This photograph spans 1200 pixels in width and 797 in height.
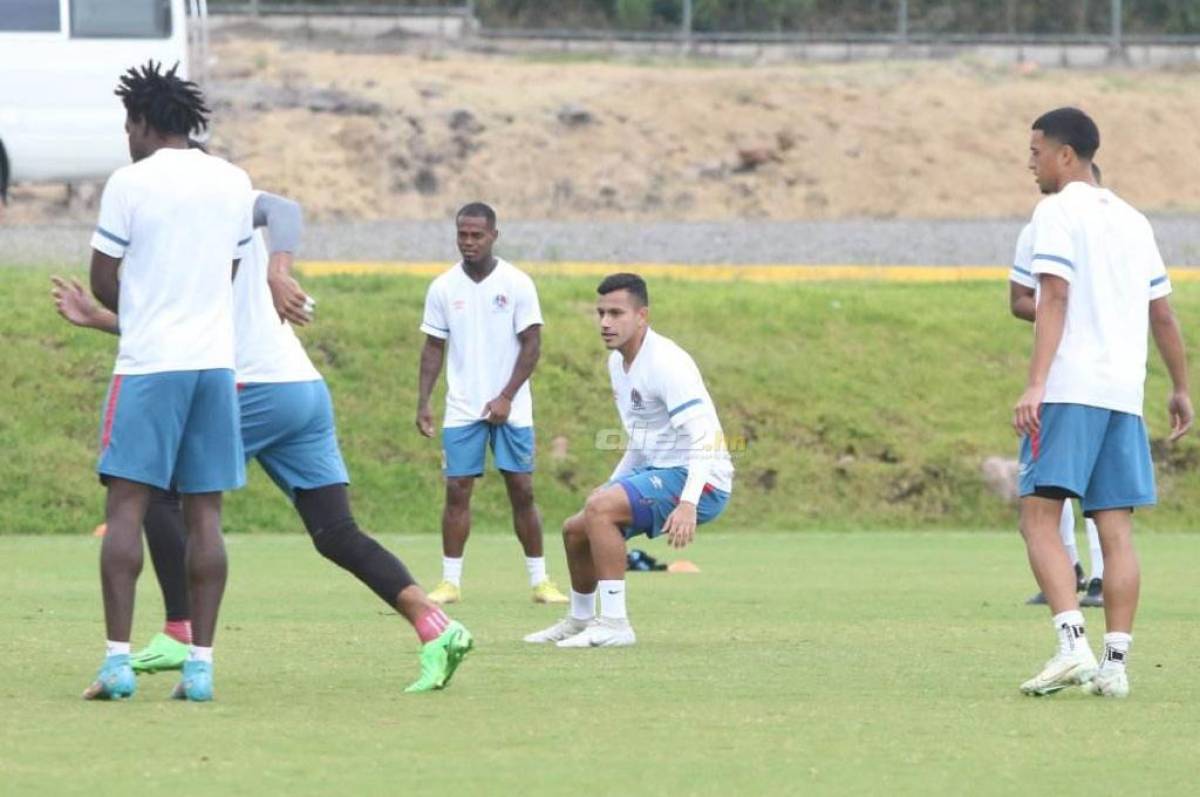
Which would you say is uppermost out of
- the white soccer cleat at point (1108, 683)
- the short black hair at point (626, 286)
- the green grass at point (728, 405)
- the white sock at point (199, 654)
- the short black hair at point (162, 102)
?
the short black hair at point (162, 102)

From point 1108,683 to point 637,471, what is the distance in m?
3.00

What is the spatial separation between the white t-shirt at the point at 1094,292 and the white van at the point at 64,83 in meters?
20.3

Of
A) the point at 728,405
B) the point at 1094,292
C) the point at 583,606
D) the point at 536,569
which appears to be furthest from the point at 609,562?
the point at 728,405

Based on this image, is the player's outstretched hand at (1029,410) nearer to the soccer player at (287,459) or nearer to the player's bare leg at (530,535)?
the soccer player at (287,459)

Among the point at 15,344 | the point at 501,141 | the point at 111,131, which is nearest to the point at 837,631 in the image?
the point at 15,344

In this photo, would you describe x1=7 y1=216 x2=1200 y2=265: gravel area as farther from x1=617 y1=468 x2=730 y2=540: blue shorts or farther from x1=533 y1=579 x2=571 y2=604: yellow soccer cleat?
x1=617 y1=468 x2=730 y2=540: blue shorts

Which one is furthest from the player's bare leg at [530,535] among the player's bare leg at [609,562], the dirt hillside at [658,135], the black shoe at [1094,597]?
the dirt hillside at [658,135]

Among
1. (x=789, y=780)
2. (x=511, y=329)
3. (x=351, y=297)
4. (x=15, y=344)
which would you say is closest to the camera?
(x=789, y=780)

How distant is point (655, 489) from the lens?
36.6 ft

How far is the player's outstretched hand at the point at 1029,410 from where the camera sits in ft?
29.0

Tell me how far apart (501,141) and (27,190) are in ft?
28.1

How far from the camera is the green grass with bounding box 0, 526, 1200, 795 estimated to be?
23.0ft

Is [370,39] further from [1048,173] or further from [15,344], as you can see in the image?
[1048,173]

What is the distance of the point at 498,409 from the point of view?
1393 cm
